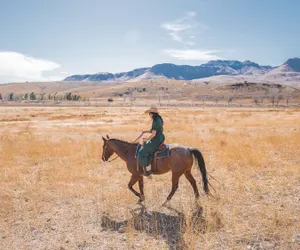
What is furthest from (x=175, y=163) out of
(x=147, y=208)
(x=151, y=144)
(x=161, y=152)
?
(x=147, y=208)

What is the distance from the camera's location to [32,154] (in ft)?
51.8

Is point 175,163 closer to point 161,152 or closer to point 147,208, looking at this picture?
point 161,152

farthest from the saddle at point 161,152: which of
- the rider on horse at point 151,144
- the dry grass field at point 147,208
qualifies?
the dry grass field at point 147,208

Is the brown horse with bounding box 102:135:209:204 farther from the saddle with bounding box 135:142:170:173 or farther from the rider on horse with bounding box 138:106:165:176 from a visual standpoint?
the rider on horse with bounding box 138:106:165:176

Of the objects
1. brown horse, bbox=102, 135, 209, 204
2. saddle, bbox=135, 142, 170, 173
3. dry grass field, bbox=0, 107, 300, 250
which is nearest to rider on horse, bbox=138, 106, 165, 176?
saddle, bbox=135, 142, 170, 173

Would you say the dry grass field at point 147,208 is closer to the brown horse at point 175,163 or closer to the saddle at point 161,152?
the brown horse at point 175,163

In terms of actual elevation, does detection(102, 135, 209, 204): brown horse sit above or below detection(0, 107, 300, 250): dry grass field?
above

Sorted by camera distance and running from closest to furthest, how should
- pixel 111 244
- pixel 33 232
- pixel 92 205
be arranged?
pixel 111 244
pixel 33 232
pixel 92 205

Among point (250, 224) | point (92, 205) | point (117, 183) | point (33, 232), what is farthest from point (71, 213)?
point (250, 224)

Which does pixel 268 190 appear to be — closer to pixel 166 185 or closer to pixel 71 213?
pixel 166 185

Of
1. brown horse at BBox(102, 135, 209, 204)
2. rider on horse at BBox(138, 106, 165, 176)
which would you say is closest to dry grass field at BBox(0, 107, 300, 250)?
brown horse at BBox(102, 135, 209, 204)

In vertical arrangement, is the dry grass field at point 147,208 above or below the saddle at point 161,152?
below

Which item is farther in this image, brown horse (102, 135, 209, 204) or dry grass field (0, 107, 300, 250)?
brown horse (102, 135, 209, 204)

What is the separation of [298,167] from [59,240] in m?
9.78
